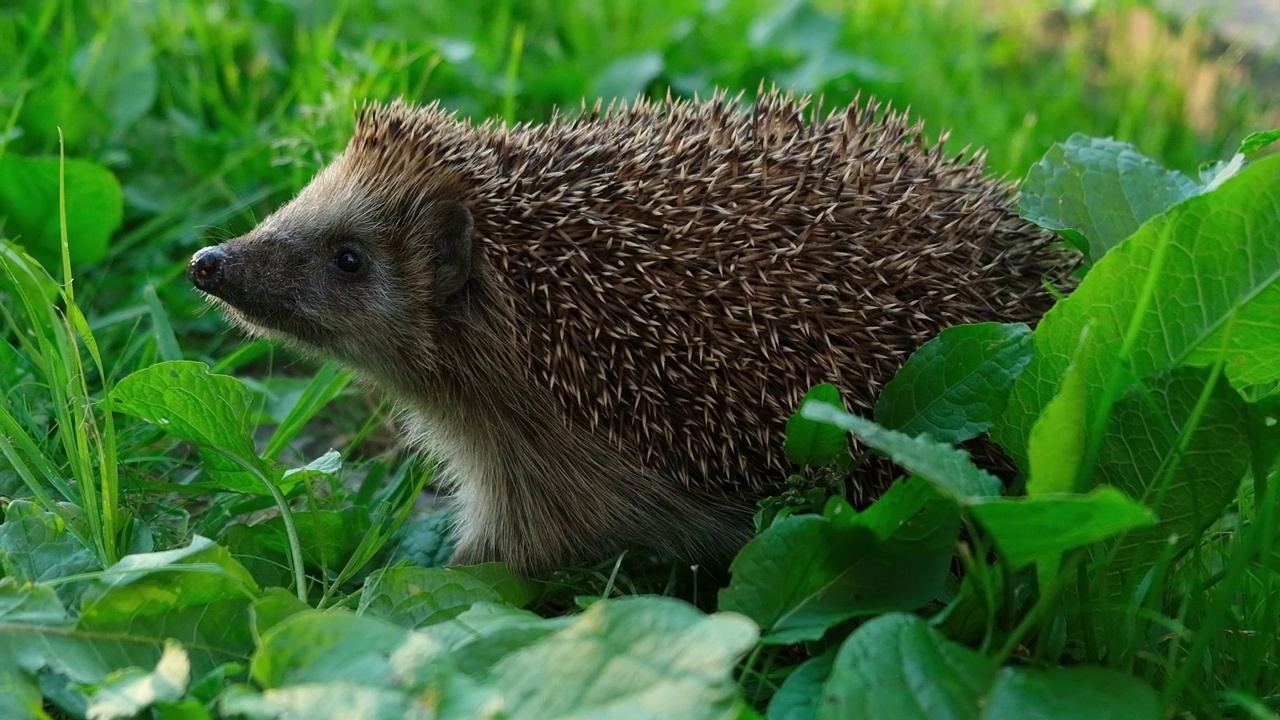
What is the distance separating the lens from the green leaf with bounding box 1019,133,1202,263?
302cm

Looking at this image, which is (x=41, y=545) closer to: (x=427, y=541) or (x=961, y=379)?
(x=427, y=541)

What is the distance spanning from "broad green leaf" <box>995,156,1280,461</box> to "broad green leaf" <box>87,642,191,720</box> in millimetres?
1686

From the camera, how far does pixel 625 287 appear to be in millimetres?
3010

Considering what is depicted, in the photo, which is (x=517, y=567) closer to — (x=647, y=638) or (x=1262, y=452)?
(x=647, y=638)

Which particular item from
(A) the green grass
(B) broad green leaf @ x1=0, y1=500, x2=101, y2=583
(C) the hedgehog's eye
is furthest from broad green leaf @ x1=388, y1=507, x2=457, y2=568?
(B) broad green leaf @ x1=0, y1=500, x2=101, y2=583

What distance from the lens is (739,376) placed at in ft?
9.66

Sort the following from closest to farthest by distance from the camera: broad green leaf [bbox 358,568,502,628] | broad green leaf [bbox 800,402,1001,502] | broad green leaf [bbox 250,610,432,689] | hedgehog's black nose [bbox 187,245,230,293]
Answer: broad green leaf [bbox 250,610,432,689] → broad green leaf [bbox 800,402,1001,502] → broad green leaf [bbox 358,568,502,628] → hedgehog's black nose [bbox 187,245,230,293]

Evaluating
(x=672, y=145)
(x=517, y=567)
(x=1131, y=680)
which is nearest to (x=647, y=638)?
(x=1131, y=680)

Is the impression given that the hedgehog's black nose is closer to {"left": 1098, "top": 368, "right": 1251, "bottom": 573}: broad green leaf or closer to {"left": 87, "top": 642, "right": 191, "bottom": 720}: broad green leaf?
{"left": 87, "top": 642, "right": 191, "bottom": 720}: broad green leaf

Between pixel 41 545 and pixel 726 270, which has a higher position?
pixel 726 270

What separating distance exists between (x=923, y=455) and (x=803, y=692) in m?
0.50

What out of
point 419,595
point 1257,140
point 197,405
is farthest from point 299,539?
point 1257,140

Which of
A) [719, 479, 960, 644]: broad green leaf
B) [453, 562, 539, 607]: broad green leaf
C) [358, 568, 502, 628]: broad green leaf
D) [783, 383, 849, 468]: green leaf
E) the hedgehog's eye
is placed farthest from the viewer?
the hedgehog's eye

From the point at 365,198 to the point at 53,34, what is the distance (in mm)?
2743
